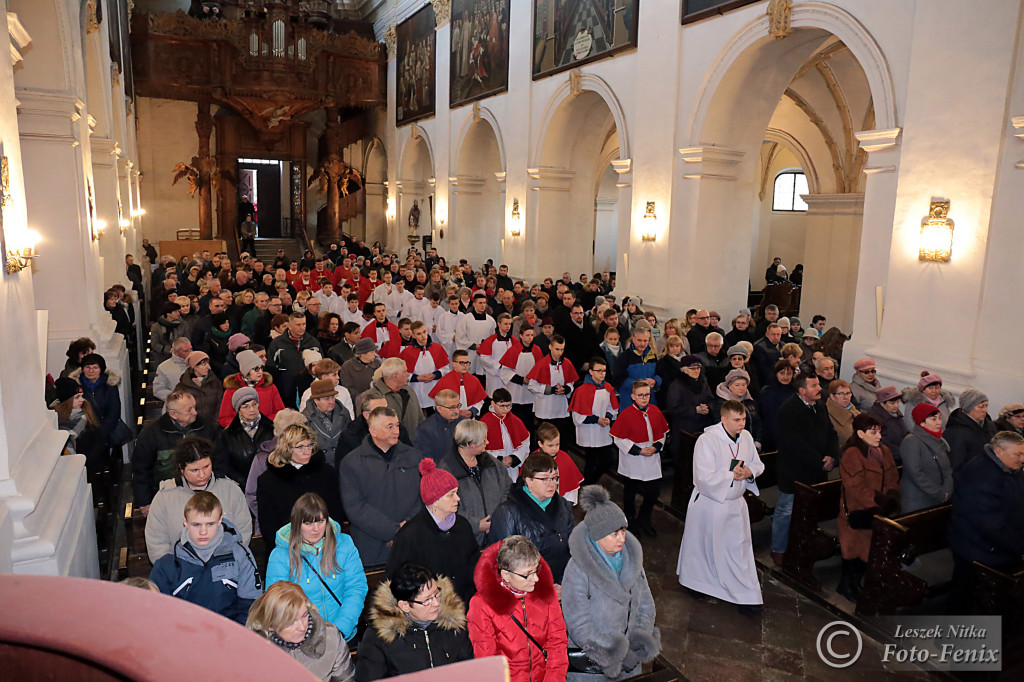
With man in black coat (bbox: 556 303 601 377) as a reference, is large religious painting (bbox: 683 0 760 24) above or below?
above

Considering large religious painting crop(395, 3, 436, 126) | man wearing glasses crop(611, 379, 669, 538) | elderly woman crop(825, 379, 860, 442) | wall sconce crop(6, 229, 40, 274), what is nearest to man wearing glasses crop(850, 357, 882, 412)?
elderly woman crop(825, 379, 860, 442)

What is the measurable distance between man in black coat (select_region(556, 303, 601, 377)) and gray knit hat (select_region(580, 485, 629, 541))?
6774 millimetres

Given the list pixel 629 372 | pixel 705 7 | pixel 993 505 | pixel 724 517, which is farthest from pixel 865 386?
pixel 705 7

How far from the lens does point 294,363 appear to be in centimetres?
827

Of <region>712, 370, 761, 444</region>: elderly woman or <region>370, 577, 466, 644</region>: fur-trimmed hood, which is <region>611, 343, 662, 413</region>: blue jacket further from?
<region>370, 577, 466, 644</region>: fur-trimmed hood

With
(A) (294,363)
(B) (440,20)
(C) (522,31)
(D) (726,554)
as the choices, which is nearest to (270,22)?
(B) (440,20)

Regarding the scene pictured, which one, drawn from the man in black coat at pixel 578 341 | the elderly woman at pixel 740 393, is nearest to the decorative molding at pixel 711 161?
the man in black coat at pixel 578 341

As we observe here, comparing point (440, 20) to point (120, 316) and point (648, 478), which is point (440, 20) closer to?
point (120, 316)

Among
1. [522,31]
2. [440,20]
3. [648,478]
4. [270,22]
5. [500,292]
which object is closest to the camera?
[648,478]

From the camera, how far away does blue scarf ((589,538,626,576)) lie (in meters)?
4.06

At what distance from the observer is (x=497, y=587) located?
147 inches

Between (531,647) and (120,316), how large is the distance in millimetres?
9517

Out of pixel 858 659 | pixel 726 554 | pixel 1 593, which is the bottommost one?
pixel 858 659

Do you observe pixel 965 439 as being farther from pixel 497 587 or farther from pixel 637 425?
pixel 497 587
